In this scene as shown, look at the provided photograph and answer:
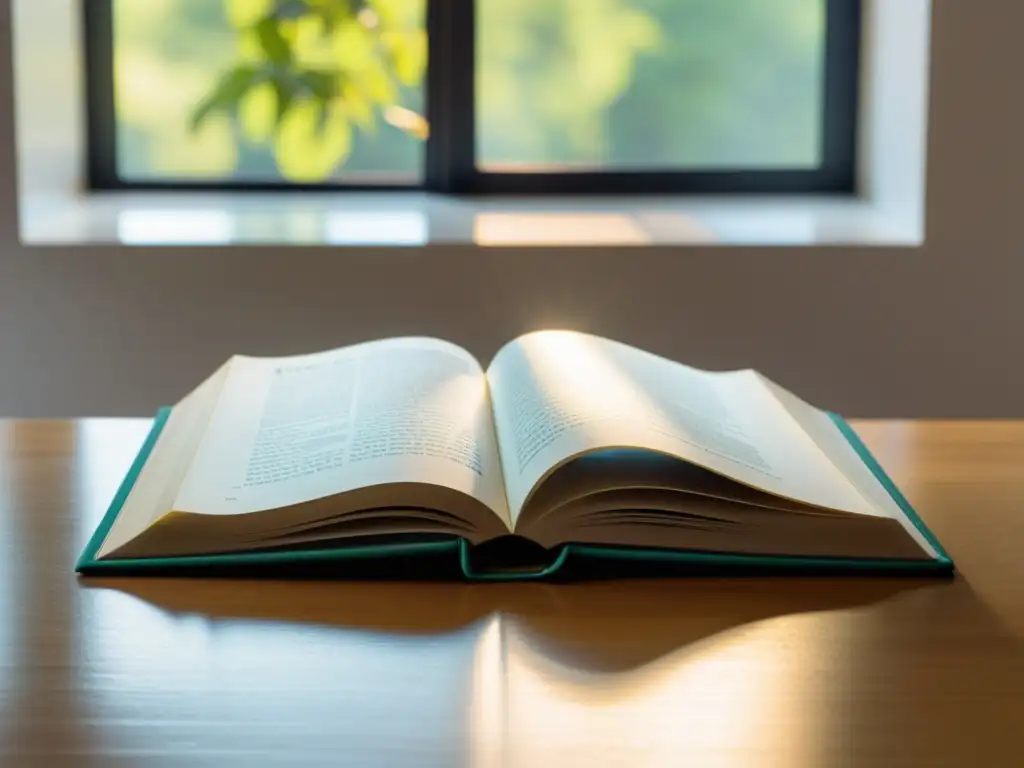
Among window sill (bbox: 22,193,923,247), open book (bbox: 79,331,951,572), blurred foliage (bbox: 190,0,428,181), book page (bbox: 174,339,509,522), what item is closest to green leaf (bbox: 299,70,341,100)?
blurred foliage (bbox: 190,0,428,181)

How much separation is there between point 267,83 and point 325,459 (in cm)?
164

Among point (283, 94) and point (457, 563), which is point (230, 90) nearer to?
point (283, 94)

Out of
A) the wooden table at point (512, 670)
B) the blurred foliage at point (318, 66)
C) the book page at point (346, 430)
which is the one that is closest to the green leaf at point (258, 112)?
the blurred foliage at point (318, 66)

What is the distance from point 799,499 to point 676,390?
189 millimetres

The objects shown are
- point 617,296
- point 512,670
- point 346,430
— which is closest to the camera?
point 512,670

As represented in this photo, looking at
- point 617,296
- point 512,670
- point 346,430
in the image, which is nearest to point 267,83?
point 617,296

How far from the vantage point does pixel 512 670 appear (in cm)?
68

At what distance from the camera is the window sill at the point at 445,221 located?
2.00 m

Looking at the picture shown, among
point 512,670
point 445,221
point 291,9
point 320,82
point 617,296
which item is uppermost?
point 291,9

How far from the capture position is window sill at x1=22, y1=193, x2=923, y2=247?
2.00m

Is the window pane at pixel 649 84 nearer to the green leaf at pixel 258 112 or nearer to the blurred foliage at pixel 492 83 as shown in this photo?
the blurred foliage at pixel 492 83

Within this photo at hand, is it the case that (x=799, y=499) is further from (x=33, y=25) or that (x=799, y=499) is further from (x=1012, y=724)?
(x=33, y=25)

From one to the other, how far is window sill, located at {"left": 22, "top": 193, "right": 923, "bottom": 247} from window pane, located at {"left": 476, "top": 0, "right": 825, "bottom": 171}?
9cm

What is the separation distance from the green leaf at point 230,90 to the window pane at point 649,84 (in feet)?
1.27
